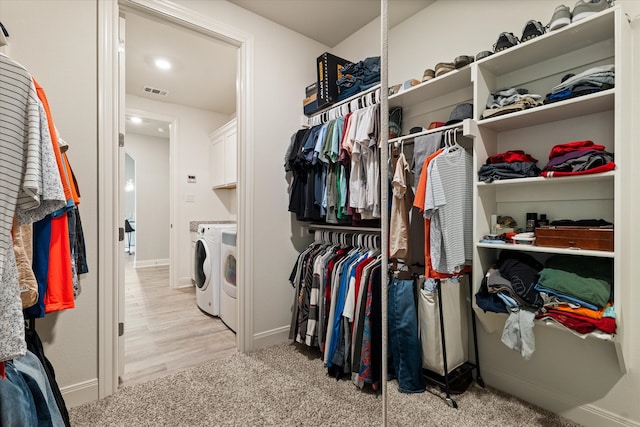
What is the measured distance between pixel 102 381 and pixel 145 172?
4.65 meters

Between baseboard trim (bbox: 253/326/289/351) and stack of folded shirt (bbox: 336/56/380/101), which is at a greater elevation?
stack of folded shirt (bbox: 336/56/380/101)

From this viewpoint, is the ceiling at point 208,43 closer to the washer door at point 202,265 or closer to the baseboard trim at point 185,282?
the washer door at point 202,265

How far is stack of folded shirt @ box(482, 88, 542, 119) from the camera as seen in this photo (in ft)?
2.37

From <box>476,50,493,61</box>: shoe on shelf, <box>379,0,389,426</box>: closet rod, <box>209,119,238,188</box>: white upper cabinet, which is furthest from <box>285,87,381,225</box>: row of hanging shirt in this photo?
<box>209,119,238,188</box>: white upper cabinet

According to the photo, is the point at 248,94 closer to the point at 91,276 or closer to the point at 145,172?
the point at 91,276

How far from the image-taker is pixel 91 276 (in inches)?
59.2

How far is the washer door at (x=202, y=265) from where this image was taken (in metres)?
2.90

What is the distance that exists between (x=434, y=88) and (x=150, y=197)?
5.68 meters

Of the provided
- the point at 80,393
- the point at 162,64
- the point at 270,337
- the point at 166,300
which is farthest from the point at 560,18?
the point at 166,300

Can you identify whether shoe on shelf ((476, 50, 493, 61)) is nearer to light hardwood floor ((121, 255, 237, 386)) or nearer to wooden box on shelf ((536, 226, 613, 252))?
wooden box on shelf ((536, 226, 613, 252))

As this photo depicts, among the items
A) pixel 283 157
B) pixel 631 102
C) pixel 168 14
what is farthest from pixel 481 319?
pixel 168 14

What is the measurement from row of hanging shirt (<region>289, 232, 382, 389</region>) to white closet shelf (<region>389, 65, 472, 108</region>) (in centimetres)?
89

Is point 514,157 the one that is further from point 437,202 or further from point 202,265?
point 202,265

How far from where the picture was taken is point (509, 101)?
760mm
